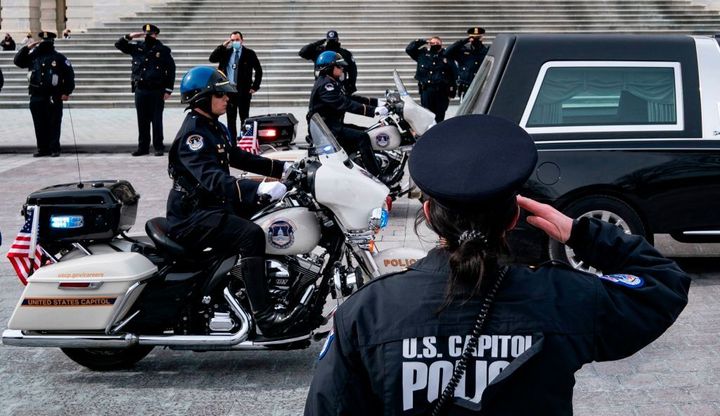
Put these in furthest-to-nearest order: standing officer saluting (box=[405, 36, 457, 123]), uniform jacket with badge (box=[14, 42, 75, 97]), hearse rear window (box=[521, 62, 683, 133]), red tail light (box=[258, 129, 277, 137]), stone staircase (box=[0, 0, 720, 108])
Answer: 1. stone staircase (box=[0, 0, 720, 108])
2. standing officer saluting (box=[405, 36, 457, 123])
3. uniform jacket with badge (box=[14, 42, 75, 97])
4. red tail light (box=[258, 129, 277, 137])
5. hearse rear window (box=[521, 62, 683, 133])

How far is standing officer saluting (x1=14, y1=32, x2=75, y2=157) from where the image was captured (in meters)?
15.1

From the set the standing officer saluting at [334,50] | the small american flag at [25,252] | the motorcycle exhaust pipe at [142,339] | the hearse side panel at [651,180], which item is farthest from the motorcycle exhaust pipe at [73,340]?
the standing officer saluting at [334,50]

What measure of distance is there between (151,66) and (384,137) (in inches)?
246

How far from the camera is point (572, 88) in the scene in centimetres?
700

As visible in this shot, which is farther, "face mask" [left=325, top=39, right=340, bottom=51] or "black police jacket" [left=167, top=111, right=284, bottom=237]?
"face mask" [left=325, top=39, right=340, bottom=51]

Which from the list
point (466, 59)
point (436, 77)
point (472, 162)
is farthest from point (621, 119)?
point (466, 59)

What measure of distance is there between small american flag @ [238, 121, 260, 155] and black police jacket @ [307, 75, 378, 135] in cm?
60

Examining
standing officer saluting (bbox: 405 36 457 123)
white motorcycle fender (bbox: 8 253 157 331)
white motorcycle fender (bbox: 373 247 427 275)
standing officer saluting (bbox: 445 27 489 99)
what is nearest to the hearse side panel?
white motorcycle fender (bbox: 373 247 427 275)

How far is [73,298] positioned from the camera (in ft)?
17.0

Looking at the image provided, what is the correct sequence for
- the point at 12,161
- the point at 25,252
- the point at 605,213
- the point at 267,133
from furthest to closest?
the point at 12,161 → the point at 267,133 → the point at 605,213 → the point at 25,252

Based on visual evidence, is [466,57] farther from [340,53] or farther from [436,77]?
[340,53]

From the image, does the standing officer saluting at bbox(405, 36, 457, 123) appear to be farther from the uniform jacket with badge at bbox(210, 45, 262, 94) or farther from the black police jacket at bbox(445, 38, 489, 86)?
the uniform jacket with badge at bbox(210, 45, 262, 94)

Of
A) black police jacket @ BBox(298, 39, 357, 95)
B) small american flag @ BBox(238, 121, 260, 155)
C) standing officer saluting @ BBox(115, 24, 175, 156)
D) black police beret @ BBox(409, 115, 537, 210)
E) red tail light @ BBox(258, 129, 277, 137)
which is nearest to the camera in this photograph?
black police beret @ BBox(409, 115, 537, 210)

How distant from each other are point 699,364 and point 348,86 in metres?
11.0
